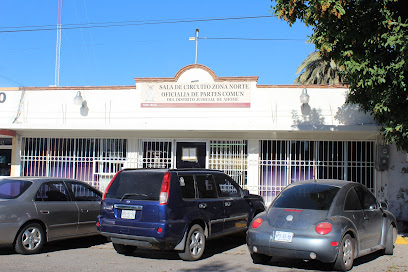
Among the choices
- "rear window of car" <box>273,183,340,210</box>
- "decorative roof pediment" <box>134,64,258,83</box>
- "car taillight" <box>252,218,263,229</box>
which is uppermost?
"decorative roof pediment" <box>134,64,258,83</box>

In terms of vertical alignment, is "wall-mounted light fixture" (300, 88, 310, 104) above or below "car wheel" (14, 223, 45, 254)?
above

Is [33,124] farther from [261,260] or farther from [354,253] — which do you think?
[354,253]

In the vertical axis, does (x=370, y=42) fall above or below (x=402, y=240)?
above

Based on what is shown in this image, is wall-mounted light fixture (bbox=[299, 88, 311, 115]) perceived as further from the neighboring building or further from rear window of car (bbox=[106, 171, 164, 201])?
rear window of car (bbox=[106, 171, 164, 201])

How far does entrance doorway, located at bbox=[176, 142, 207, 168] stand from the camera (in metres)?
13.8

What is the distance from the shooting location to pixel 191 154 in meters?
13.9

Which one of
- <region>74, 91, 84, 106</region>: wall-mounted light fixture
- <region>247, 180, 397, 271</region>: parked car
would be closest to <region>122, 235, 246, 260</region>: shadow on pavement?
<region>247, 180, 397, 271</region>: parked car

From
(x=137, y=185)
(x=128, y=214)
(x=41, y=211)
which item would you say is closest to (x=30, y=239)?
(x=41, y=211)

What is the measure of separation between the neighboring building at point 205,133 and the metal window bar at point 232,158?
32 mm

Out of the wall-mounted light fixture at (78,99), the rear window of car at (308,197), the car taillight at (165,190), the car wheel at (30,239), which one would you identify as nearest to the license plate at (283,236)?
the rear window of car at (308,197)

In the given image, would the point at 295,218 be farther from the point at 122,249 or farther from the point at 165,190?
the point at 122,249

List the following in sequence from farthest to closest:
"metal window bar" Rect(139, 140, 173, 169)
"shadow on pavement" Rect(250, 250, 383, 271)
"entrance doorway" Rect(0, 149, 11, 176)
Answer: "entrance doorway" Rect(0, 149, 11, 176), "metal window bar" Rect(139, 140, 173, 169), "shadow on pavement" Rect(250, 250, 383, 271)

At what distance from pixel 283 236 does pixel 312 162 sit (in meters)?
6.98

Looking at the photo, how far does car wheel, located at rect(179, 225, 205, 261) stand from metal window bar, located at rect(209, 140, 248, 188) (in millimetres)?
6045
